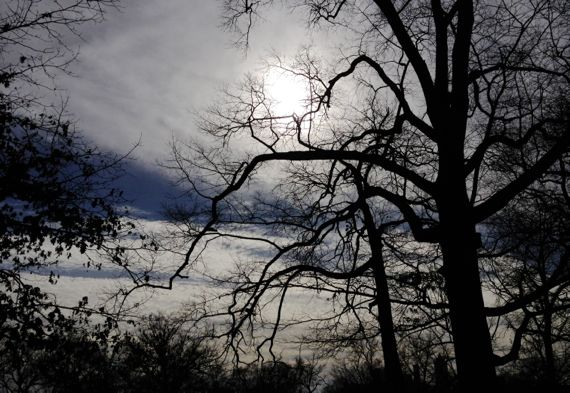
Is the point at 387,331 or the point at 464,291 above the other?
the point at 464,291

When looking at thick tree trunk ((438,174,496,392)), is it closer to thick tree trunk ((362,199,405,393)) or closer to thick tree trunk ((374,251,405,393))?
thick tree trunk ((362,199,405,393))

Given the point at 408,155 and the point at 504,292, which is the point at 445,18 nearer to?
the point at 408,155

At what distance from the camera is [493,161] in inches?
346

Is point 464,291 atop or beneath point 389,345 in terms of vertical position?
atop

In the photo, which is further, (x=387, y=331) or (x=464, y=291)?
(x=387, y=331)

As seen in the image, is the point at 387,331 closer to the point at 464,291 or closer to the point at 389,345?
the point at 389,345

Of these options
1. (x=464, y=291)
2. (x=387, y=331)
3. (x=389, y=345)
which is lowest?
(x=389, y=345)

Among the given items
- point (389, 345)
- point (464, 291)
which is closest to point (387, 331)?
point (389, 345)

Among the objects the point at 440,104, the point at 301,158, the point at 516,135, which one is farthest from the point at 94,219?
the point at 516,135

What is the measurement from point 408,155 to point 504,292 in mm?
3757

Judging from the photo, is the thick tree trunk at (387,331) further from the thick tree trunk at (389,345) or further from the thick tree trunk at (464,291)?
the thick tree trunk at (464,291)

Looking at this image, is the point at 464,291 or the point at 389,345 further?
the point at 389,345

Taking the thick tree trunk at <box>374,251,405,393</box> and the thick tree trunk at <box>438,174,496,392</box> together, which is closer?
the thick tree trunk at <box>438,174,496,392</box>

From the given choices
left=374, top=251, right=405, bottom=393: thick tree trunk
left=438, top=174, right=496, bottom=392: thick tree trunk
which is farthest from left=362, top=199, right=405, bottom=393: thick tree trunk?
left=438, top=174, right=496, bottom=392: thick tree trunk
